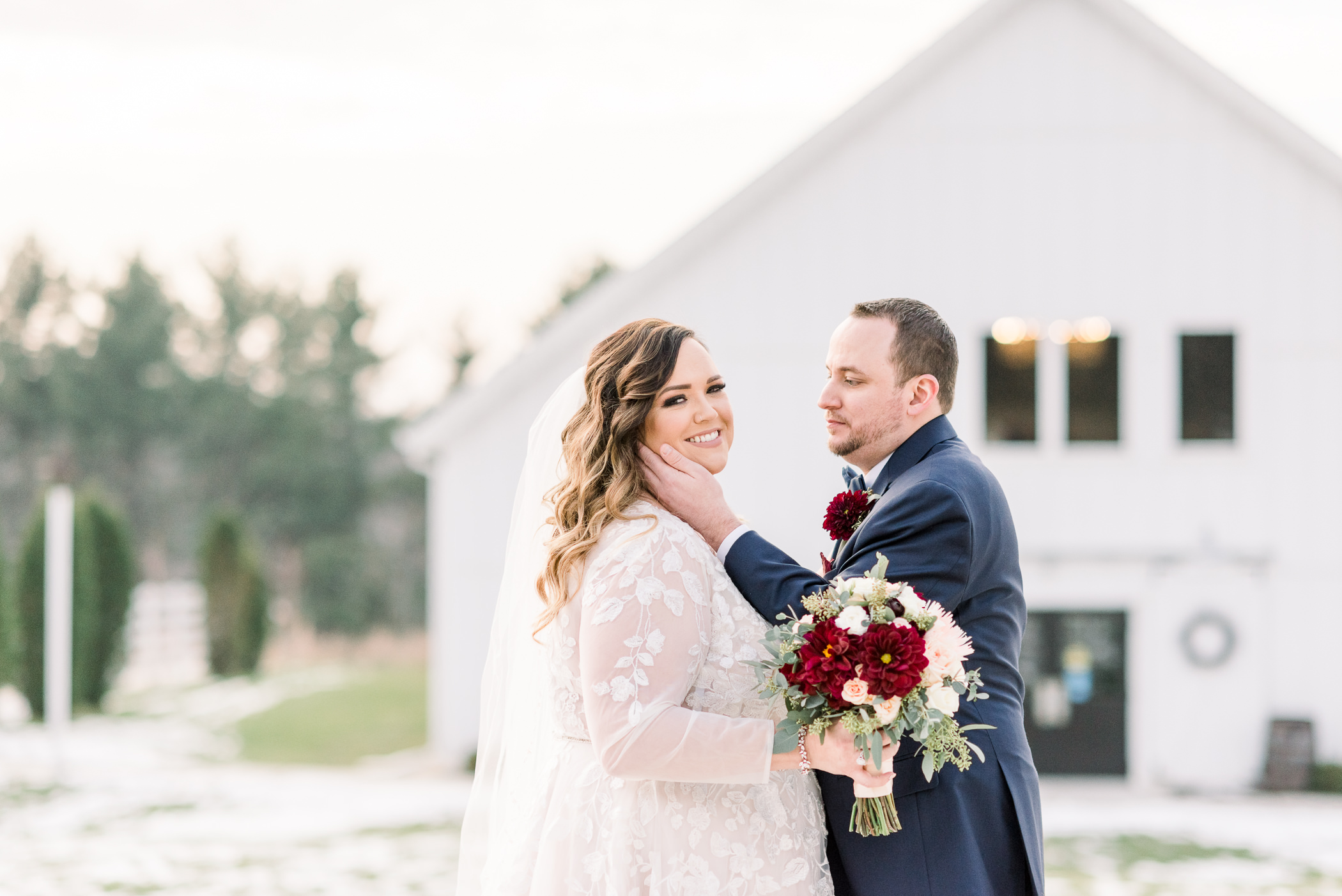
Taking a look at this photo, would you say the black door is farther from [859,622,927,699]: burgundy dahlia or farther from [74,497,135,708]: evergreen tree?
[74,497,135,708]: evergreen tree

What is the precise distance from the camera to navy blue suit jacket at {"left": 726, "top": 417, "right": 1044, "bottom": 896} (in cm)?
302

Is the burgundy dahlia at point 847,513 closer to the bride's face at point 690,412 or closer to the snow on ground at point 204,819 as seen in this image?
the bride's face at point 690,412

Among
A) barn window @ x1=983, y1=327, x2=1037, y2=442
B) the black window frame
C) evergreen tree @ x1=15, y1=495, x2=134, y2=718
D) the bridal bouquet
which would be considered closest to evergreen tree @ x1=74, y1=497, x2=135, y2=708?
evergreen tree @ x1=15, y1=495, x2=134, y2=718

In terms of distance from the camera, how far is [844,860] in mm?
3135

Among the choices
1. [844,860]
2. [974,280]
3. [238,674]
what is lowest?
[238,674]

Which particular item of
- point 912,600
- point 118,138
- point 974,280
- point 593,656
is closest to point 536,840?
point 593,656

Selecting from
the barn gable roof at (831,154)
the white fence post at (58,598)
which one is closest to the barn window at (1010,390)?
the barn gable roof at (831,154)

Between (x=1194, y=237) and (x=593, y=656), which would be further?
(x=1194, y=237)

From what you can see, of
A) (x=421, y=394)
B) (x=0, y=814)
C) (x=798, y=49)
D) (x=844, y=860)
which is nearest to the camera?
(x=844, y=860)

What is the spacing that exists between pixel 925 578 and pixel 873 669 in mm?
552

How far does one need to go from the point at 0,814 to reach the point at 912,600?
1106cm

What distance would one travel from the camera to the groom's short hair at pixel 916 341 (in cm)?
337

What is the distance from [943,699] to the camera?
104 inches

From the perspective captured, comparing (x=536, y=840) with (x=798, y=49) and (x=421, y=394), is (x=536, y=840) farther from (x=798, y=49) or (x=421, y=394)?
(x=421, y=394)
